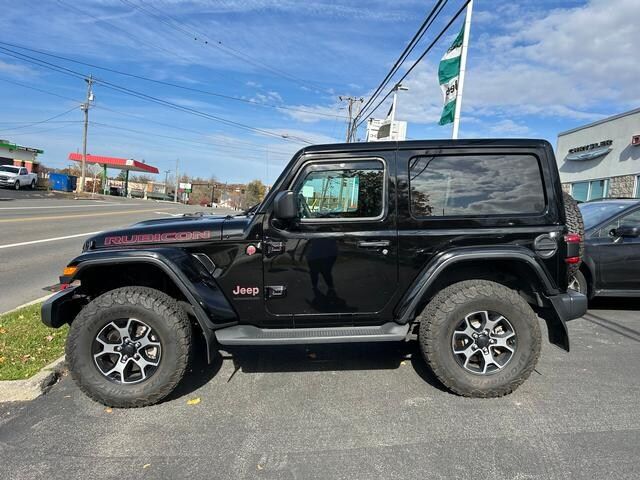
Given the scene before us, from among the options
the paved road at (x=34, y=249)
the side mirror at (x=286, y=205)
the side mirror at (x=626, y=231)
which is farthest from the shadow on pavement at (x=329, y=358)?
the paved road at (x=34, y=249)

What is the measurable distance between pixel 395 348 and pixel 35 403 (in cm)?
329

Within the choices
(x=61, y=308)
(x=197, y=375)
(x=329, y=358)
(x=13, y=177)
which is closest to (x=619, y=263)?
(x=329, y=358)

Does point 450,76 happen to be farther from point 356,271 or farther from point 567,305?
point 356,271

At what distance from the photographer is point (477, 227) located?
365 centimetres

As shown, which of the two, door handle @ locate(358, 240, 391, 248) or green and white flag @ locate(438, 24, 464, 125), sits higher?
green and white flag @ locate(438, 24, 464, 125)

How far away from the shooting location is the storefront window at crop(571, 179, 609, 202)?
20.4 metres

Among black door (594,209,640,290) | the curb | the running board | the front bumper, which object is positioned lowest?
the curb

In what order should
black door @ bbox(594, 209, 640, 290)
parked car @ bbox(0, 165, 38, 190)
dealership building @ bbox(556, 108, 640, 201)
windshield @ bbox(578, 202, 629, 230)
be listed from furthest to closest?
1. parked car @ bbox(0, 165, 38, 190)
2. dealership building @ bbox(556, 108, 640, 201)
3. windshield @ bbox(578, 202, 629, 230)
4. black door @ bbox(594, 209, 640, 290)

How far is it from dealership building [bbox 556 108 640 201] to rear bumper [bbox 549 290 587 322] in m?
17.9

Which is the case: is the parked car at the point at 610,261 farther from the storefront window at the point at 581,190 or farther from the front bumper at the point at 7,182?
the front bumper at the point at 7,182

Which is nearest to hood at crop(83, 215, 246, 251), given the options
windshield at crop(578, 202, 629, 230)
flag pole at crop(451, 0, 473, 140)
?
windshield at crop(578, 202, 629, 230)

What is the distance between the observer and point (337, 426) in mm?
3203

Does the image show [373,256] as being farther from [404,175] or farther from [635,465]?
[635,465]

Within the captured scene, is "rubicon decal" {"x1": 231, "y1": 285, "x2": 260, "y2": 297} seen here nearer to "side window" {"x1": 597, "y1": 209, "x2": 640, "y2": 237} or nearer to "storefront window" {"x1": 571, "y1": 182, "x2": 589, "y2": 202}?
"side window" {"x1": 597, "y1": 209, "x2": 640, "y2": 237}
